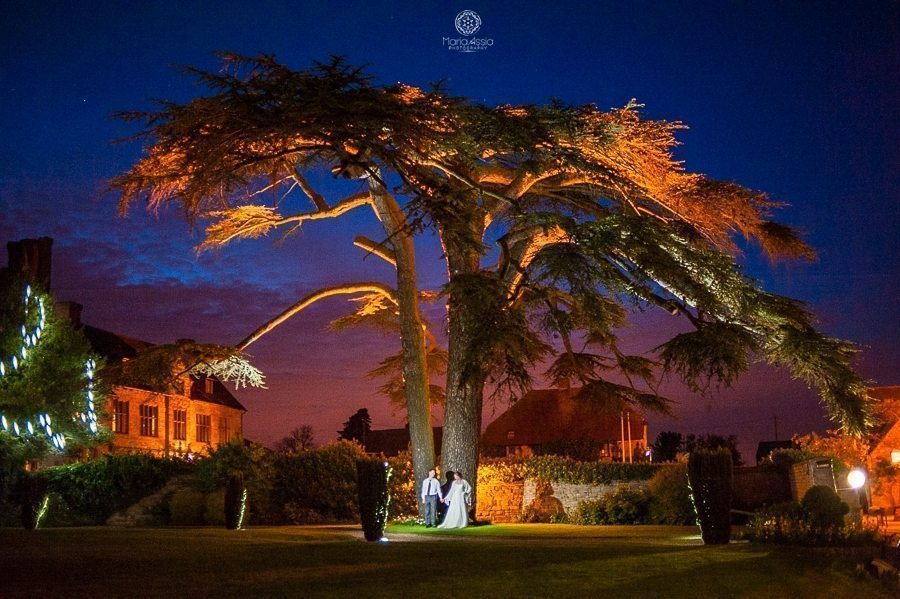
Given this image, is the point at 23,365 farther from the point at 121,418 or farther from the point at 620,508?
the point at 620,508

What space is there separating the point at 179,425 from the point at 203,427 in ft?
12.0

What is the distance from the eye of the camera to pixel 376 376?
32.8 metres

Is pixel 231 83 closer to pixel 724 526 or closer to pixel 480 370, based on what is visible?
pixel 480 370

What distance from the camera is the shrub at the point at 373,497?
68.2 ft

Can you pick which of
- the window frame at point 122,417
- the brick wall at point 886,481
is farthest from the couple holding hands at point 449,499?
the window frame at point 122,417

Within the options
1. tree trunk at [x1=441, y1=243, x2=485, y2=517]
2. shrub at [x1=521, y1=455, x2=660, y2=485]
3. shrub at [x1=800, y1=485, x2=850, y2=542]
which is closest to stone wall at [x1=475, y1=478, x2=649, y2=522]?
shrub at [x1=521, y1=455, x2=660, y2=485]

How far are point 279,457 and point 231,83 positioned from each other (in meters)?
16.0

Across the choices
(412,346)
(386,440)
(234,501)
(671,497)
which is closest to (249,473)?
(234,501)

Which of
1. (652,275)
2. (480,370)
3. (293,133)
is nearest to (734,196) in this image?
(652,275)

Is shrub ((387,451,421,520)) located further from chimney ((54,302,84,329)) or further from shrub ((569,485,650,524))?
chimney ((54,302,84,329))

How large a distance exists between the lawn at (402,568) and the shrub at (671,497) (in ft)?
26.5

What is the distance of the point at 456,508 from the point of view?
25234mm

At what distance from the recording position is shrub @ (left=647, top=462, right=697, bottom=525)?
1105 inches

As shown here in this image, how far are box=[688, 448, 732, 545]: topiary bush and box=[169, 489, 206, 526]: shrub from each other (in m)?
16.1
